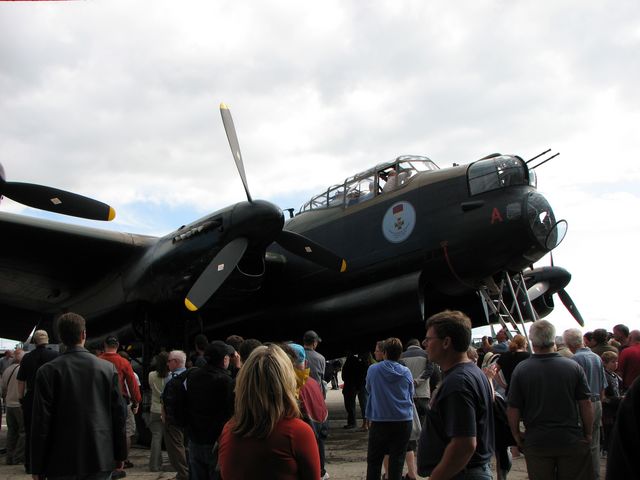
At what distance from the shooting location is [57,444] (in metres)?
3.73

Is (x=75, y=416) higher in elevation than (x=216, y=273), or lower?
lower

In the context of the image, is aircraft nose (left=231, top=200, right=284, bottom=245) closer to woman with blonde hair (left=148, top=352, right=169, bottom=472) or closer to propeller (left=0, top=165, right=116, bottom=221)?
propeller (left=0, top=165, right=116, bottom=221)

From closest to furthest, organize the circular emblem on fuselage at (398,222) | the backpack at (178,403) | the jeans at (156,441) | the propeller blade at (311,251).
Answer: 1. the backpack at (178,403)
2. the jeans at (156,441)
3. the circular emblem on fuselage at (398,222)
4. the propeller blade at (311,251)

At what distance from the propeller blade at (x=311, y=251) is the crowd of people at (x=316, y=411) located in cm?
411

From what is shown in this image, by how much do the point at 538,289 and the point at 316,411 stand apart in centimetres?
1028

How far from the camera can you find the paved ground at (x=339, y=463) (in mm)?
7188

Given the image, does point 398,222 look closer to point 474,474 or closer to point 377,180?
point 377,180

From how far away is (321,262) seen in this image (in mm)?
11484

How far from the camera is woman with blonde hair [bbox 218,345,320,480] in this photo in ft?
8.02

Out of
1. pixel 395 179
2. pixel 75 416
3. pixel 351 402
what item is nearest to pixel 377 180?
pixel 395 179

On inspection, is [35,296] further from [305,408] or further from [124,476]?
[305,408]

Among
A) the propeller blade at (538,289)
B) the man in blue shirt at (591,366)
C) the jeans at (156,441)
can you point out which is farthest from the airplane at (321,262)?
the man in blue shirt at (591,366)

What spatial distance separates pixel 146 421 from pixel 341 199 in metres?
5.85

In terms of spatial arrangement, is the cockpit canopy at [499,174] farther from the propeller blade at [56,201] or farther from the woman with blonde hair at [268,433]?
the woman with blonde hair at [268,433]
